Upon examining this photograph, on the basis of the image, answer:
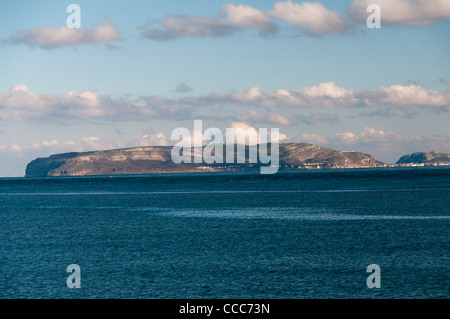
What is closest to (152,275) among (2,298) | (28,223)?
(2,298)

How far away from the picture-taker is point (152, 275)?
2541cm

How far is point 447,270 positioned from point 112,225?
3300 cm

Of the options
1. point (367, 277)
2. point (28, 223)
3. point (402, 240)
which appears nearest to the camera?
point (367, 277)

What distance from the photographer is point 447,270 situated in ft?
83.1

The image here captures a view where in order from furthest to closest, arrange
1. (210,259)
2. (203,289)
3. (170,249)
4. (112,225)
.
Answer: (112,225)
(170,249)
(210,259)
(203,289)

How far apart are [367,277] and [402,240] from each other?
1369 cm
